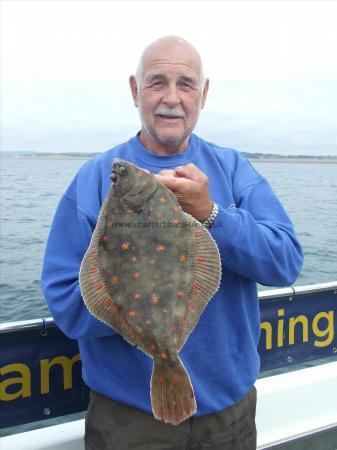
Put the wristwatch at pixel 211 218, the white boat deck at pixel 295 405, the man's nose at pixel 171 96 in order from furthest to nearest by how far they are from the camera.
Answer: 1. the white boat deck at pixel 295 405
2. the man's nose at pixel 171 96
3. the wristwatch at pixel 211 218

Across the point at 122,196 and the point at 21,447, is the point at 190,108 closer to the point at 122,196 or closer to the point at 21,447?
the point at 122,196

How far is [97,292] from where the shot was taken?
2100 millimetres

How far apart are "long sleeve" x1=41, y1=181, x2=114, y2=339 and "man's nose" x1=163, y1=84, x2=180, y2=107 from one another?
71 cm

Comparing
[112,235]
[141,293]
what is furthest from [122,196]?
[141,293]

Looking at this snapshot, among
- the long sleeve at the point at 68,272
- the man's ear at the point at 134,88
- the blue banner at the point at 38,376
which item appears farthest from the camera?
the blue banner at the point at 38,376

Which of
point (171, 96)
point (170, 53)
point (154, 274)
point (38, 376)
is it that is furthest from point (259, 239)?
point (38, 376)

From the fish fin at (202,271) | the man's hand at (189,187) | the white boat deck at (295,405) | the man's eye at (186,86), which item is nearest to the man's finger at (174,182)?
the man's hand at (189,187)

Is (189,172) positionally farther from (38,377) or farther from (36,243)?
(36,243)

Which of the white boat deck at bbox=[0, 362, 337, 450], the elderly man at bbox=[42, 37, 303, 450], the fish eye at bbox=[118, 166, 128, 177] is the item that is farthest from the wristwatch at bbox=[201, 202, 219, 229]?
the white boat deck at bbox=[0, 362, 337, 450]

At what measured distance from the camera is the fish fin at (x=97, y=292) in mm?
2092

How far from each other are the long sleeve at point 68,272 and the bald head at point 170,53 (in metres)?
0.83

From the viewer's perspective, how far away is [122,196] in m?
2.08

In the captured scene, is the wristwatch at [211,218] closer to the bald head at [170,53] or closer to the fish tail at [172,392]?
the fish tail at [172,392]

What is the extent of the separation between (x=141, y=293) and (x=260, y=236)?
2.16ft
